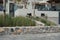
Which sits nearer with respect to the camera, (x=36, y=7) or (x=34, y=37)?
(x=34, y=37)

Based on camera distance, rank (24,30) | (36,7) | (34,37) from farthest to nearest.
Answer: (36,7) → (24,30) → (34,37)

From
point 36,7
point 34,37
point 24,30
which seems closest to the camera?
point 34,37

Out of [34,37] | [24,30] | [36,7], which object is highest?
[36,7]

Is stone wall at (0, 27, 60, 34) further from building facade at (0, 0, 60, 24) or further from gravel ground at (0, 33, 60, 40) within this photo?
building facade at (0, 0, 60, 24)

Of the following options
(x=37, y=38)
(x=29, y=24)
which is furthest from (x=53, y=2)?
(x=37, y=38)

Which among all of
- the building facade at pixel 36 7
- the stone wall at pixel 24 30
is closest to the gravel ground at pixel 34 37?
the stone wall at pixel 24 30

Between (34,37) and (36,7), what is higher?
(36,7)

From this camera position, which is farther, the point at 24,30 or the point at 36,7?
the point at 36,7

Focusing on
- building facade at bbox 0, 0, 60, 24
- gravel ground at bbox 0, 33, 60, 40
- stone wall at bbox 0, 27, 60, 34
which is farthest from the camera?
building facade at bbox 0, 0, 60, 24

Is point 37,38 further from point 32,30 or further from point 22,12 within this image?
point 22,12

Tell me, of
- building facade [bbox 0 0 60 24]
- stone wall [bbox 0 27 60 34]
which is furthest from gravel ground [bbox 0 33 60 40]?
building facade [bbox 0 0 60 24]

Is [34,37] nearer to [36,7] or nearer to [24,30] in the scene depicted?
[24,30]

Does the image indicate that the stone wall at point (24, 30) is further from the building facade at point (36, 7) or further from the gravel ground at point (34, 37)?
the building facade at point (36, 7)

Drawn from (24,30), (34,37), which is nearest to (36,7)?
(24,30)
